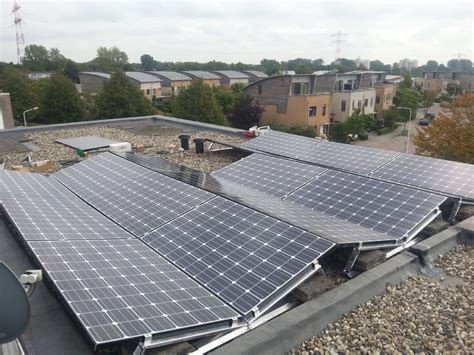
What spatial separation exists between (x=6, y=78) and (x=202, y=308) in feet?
240

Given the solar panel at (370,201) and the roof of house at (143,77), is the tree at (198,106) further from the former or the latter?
the solar panel at (370,201)

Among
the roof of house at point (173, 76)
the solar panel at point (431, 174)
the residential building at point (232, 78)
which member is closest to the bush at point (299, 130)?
the solar panel at point (431, 174)

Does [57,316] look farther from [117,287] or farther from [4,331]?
[4,331]

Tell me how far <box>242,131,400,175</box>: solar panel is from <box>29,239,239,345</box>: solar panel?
34.5 ft

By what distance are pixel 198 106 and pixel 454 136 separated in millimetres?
33718

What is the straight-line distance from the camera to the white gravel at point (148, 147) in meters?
21.6

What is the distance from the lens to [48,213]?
1128cm

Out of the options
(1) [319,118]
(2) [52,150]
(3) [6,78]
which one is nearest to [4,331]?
(2) [52,150]

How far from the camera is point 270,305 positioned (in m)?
7.70

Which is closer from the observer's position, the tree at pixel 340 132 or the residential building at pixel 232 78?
the tree at pixel 340 132

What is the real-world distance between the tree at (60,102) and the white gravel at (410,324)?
57.2 metres

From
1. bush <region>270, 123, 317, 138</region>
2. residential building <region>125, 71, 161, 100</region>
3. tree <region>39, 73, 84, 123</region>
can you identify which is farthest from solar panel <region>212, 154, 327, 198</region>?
residential building <region>125, 71, 161, 100</region>

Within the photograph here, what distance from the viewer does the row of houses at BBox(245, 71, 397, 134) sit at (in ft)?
205

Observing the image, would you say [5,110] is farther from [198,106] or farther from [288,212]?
[288,212]
